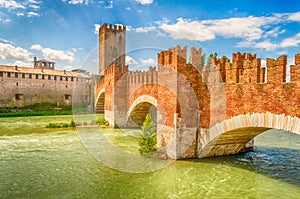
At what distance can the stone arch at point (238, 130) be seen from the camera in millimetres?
7078

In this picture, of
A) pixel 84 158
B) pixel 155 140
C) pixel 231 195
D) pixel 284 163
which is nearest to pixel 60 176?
pixel 84 158

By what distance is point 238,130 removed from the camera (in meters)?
9.25

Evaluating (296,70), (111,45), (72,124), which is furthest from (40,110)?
(296,70)

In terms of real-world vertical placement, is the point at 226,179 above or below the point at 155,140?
below

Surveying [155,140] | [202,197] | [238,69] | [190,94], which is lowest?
[202,197]

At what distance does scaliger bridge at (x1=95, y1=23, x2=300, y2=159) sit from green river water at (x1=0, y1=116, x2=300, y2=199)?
1080 millimetres

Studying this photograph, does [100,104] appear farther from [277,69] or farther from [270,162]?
[277,69]

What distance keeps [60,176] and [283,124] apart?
8.29 meters

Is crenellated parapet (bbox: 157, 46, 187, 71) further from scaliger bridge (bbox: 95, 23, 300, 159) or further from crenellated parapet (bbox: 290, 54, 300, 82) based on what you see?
crenellated parapet (bbox: 290, 54, 300, 82)

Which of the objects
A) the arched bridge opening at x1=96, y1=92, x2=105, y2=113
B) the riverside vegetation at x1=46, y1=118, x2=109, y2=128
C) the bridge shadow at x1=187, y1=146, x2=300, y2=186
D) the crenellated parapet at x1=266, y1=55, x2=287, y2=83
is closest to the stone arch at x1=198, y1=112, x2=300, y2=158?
the bridge shadow at x1=187, y1=146, x2=300, y2=186

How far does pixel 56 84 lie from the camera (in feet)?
160

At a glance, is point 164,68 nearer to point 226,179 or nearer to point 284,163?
point 226,179

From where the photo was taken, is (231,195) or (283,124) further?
(231,195)

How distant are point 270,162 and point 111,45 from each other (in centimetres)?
4647
